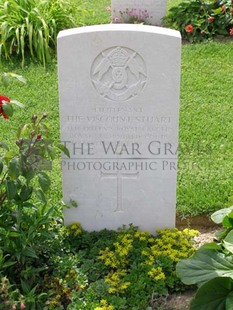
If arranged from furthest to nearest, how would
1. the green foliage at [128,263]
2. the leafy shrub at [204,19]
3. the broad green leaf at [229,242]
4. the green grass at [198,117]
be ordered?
the leafy shrub at [204,19], the green grass at [198,117], the green foliage at [128,263], the broad green leaf at [229,242]

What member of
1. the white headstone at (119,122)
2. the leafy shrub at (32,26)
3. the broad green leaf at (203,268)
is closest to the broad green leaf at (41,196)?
the white headstone at (119,122)

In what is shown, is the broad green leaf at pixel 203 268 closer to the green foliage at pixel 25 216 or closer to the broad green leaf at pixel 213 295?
the broad green leaf at pixel 213 295

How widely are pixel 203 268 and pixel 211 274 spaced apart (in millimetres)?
59

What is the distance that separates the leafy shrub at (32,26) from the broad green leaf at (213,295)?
4461 mm

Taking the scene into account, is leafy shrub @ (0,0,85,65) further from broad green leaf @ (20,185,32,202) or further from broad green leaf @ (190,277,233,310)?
broad green leaf @ (190,277,233,310)

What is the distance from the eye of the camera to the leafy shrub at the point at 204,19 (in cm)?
834

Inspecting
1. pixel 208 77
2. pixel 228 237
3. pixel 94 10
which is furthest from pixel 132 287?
pixel 94 10

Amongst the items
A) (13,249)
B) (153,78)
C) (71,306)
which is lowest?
(71,306)

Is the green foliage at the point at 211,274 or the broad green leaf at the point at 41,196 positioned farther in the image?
the broad green leaf at the point at 41,196

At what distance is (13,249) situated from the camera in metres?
3.75

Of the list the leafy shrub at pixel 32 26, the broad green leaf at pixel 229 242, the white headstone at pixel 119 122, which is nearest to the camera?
the broad green leaf at pixel 229 242

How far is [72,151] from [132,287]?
97 centimetres

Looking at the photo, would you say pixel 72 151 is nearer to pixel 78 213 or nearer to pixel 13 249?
pixel 78 213

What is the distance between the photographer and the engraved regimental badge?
12.9ft
